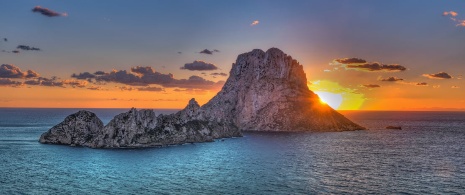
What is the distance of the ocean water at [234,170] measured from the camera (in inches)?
3450

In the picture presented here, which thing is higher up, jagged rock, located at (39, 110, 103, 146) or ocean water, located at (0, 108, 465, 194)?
jagged rock, located at (39, 110, 103, 146)

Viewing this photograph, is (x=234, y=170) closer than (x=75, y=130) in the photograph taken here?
Yes

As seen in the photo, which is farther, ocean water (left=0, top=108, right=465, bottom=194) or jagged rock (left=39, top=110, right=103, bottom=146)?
jagged rock (left=39, top=110, right=103, bottom=146)

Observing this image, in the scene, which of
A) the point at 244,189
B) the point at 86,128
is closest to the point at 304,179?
the point at 244,189

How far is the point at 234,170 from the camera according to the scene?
361 ft

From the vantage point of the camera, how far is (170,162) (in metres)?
124

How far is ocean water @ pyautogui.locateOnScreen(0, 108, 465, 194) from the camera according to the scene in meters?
87.6

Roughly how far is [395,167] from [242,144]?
245 feet

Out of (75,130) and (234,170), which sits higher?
(75,130)

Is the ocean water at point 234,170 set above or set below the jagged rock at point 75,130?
below

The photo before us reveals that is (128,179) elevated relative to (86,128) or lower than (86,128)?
lower

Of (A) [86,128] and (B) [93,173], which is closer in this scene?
(B) [93,173]

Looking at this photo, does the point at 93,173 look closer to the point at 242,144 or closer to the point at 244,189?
the point at 244,189

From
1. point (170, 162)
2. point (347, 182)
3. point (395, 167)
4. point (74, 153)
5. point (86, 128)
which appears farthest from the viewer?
point (86, 128)
